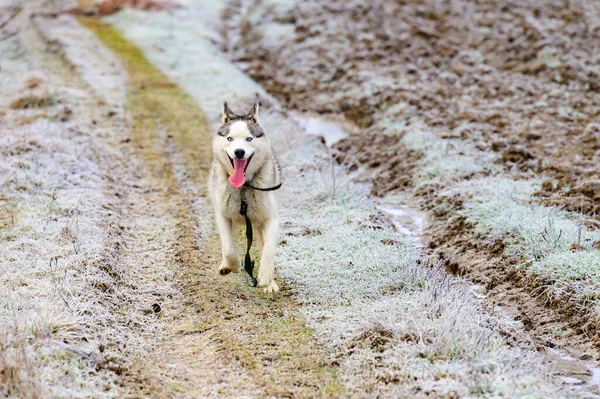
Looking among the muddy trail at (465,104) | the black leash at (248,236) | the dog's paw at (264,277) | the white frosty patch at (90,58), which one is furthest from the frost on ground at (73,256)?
the muddy trail at (465,104)

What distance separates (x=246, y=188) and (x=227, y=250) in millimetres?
737

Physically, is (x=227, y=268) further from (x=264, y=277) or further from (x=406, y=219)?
(x=406, y=219)

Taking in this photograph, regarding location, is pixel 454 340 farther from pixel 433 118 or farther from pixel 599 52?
pixel 599 52

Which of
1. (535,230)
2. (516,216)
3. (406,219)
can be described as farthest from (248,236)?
(516,216)

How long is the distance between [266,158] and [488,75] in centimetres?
1076

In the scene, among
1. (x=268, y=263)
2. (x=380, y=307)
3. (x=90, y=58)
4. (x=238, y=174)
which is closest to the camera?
(x=380, y=307)

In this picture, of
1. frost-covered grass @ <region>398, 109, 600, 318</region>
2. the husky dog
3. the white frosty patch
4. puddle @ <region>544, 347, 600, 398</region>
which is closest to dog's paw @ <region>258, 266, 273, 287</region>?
the husky dog

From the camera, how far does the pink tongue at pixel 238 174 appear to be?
288 inches

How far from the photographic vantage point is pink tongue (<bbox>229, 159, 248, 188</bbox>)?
732cm

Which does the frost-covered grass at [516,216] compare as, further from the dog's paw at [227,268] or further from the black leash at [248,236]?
the dog's paw at [227,268]

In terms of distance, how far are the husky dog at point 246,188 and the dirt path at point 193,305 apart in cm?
36

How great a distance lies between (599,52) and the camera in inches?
691

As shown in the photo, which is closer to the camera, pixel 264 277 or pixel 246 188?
pixel 264 277

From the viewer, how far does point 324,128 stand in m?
15.5
